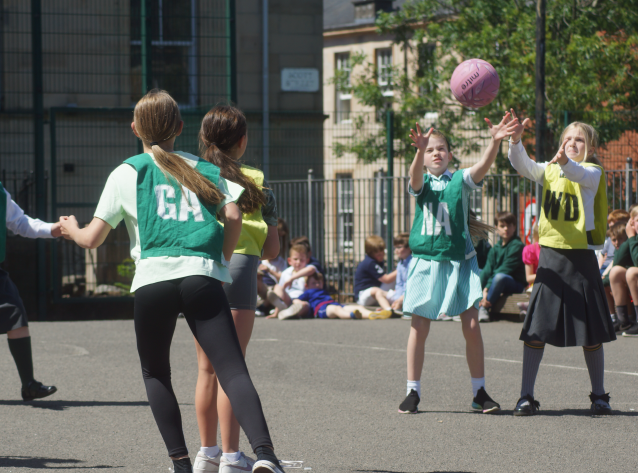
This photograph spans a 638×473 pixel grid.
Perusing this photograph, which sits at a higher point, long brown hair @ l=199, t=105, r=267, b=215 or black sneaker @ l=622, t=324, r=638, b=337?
long brown hair @ l=199, t=105, r=267, b=215

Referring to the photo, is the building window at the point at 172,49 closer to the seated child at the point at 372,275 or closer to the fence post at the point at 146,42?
the fence post at the point at 146,42

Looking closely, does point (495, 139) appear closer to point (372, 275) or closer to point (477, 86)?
point (477, 86)

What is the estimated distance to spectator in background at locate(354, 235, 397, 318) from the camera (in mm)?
13195

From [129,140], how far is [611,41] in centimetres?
1134

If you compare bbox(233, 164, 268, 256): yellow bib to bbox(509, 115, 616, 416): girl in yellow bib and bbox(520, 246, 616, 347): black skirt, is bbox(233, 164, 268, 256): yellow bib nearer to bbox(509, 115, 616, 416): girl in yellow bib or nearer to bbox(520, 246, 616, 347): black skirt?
bbox(509, 115, 616, 416): girl in yellow bib

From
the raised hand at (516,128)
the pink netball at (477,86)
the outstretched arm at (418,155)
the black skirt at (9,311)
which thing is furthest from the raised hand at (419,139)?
the black skirt at (9,311)

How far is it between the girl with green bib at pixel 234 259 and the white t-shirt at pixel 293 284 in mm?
8527

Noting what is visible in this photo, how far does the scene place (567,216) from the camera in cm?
602

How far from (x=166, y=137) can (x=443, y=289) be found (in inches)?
105

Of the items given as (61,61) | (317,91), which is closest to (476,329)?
(61,61)

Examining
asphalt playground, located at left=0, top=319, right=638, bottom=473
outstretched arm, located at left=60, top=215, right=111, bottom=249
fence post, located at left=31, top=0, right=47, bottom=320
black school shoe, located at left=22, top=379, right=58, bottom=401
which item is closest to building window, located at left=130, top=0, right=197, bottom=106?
fence post, located at left=31, top=0, right=47, bottom=320

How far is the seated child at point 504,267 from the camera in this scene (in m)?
11.9

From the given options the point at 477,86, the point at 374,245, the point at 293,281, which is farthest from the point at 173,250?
the point at 374,245

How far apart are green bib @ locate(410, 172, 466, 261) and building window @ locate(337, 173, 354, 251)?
8856 mm
